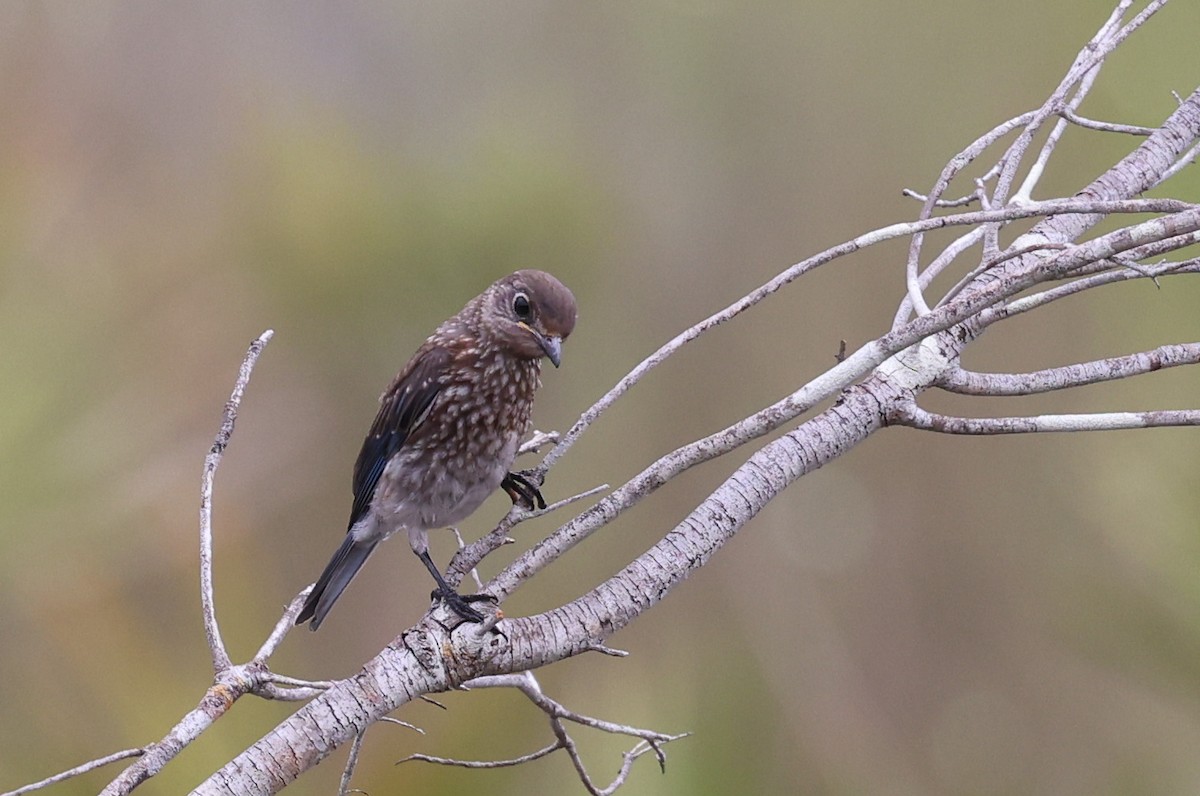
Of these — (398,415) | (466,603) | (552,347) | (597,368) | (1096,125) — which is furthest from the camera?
(597,368)

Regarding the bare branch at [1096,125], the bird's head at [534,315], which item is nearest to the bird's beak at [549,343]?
the bird's head at [534,315]

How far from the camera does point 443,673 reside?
1.15 meters

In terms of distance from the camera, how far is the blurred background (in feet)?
7.39

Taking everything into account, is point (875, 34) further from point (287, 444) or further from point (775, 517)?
point (287, 444)

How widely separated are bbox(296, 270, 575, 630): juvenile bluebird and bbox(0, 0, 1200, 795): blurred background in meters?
0.58

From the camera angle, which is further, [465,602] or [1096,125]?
[1096,125]

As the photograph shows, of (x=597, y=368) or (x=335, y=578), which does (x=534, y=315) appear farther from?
(x=597, y=368)

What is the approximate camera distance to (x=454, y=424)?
69.2 inches

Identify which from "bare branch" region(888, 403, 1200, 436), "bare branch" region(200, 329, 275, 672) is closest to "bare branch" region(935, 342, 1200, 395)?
"bare branch" region(888, 403, 1200, 436)

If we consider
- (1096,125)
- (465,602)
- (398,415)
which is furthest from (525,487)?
(1096,125)

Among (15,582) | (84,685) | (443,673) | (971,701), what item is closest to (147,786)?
(84,685)

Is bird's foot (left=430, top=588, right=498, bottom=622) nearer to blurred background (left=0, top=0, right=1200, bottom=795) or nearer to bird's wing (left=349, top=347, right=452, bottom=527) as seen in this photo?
bird's wing (left=349, top=347, right=452, bottom=527)

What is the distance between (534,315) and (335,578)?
23.4 inches

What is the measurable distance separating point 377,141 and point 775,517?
4.03 feet
